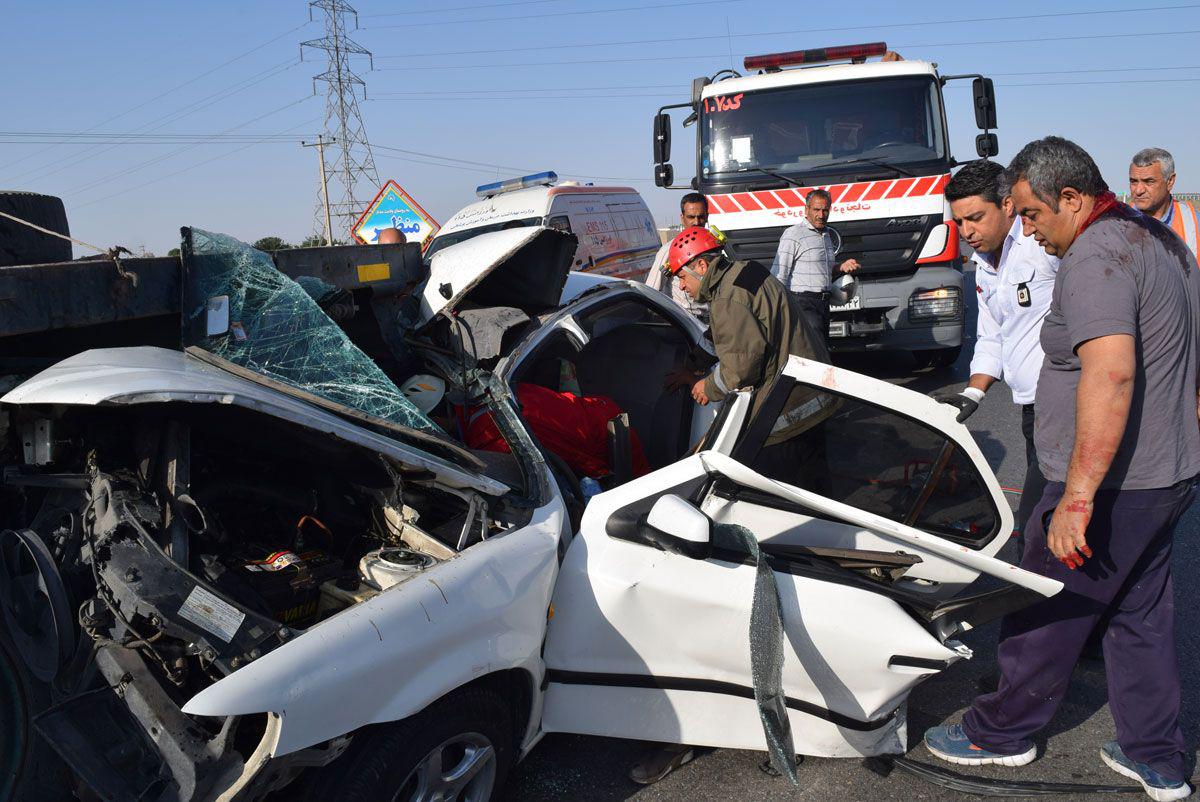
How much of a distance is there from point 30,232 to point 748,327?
2.86 metres

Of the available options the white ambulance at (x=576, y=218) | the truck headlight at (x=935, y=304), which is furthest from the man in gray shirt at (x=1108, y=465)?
the white ambulance at (x=576, y=218)

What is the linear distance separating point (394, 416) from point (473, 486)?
43 cm

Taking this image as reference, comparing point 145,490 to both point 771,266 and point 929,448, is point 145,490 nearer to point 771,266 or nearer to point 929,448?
point 929,448

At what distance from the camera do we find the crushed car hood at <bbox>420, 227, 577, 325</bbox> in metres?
3.78

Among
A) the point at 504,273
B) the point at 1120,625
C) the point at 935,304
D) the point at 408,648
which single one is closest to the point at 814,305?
the point at 935,304

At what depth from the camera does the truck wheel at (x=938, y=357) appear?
322 inches

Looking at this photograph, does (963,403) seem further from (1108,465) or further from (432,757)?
(432,757)

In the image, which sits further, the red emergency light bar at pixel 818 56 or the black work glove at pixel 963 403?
the red emergency light bar at pixel 818 56

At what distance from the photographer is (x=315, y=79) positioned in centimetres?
3991

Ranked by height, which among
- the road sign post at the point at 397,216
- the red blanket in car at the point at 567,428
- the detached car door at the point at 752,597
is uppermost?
the road sign post at the point at 397,216

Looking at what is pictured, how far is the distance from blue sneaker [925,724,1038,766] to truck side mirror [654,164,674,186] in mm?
6374

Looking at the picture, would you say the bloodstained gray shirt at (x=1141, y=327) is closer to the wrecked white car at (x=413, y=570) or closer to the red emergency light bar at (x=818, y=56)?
the wrecked white car at (x=413, y=570)

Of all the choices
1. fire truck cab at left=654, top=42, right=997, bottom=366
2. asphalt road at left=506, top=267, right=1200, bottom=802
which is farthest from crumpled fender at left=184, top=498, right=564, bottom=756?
fire truck cab at left=654, top=42, right=997, bottom=366

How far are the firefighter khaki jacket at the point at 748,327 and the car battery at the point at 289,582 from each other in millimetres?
1968
